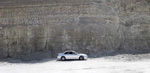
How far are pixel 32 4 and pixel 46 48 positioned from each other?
17.3ft

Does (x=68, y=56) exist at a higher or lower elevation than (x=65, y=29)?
lower

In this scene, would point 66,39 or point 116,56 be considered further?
point 66,39

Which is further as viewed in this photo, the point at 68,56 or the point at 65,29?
the point at 65,29

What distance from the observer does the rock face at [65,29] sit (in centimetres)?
2105

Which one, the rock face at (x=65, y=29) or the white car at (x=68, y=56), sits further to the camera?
the rock face at (x=65, y=29)

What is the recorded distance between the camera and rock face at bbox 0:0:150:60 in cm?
2105

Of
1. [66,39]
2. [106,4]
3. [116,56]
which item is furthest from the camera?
[106,4]

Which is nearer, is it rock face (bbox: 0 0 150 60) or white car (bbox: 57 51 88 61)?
white car (bbox: 57 51 88 61)

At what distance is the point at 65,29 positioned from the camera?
69.7 ft

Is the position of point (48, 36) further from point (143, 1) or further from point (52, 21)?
point (143, 1)

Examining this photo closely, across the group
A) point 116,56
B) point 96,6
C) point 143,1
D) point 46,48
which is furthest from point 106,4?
point 46,48

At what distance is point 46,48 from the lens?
830 inches

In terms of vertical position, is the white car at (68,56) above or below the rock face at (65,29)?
below

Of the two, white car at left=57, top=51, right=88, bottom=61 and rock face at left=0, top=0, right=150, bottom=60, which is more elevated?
rock face at left=0, top=0, right=150, bottom=60
